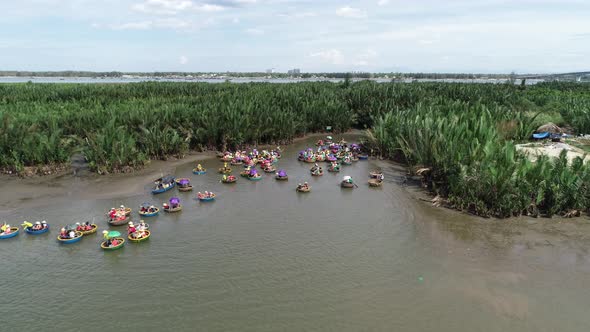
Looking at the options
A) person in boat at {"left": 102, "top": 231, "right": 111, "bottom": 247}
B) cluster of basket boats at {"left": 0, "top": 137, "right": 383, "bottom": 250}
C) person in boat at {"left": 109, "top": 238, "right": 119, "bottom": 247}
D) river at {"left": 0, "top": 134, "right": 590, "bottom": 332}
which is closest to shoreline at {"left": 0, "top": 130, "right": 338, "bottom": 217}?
river at {"left": 0, "top": 134, "right": 590, "bottom": 332}

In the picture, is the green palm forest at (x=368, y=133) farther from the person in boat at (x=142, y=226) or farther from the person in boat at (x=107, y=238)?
the person in boat at (x=107, y=238)

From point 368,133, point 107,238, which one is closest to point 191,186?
point 107,238

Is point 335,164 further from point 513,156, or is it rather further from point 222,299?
point 222,299

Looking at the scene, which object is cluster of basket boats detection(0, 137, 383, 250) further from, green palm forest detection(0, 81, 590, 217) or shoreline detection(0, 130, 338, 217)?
green palm forest detection(0, 81, 590, 217)

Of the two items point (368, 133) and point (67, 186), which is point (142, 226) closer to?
point (67, 186)

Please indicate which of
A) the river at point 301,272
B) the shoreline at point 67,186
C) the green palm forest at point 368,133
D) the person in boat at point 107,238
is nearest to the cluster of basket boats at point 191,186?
the person in boat at point 107,238
